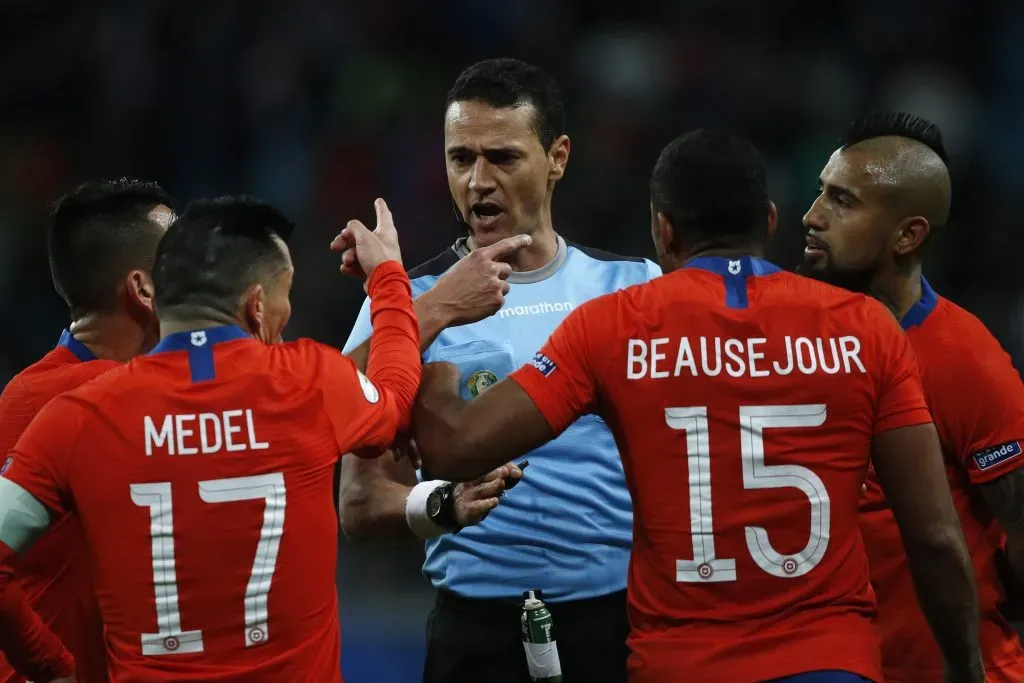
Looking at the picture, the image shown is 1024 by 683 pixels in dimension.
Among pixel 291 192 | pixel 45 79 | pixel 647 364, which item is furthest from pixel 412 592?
pixel 45 79

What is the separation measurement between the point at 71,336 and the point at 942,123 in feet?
24.8

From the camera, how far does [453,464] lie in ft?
→ 11.4

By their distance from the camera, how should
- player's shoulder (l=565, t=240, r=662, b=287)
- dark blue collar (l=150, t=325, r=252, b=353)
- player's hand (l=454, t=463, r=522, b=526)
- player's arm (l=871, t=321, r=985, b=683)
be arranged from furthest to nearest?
player's shoulder (l=565, t=240, r=662, b=287) < player's hand (l=454, t=463, r=522, b=526) < player's arm (l=871, t=321, r=985, b=683) < dark blue collar (l=150, t=325, r=252, b=353)

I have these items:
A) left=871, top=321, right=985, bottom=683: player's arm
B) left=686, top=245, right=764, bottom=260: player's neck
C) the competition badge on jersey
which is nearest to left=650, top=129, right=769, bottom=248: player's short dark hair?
left=686, top=245, right=764, bottom=260: player's neck

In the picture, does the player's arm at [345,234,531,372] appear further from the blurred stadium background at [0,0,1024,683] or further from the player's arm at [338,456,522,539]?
the blurred stadium background at [0,0,1024,683]

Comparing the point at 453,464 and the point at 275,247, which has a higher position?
the point at 275,247

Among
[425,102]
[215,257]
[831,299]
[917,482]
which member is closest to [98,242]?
[215,257]

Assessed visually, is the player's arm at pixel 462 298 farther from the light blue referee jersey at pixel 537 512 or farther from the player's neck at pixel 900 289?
the player's neck at pixel 900 289

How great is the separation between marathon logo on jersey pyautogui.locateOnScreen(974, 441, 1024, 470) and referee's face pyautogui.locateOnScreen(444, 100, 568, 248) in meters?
1.57

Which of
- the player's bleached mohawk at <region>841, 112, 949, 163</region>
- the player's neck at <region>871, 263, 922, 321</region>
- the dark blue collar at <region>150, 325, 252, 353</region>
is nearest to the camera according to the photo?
the dark blue collar at <region>150, 325, 252, 353</region>

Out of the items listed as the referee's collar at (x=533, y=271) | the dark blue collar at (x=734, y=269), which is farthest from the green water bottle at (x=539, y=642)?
the dark blue collar at (x=734, y=269)

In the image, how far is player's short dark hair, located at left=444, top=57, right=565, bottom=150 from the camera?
448 cm

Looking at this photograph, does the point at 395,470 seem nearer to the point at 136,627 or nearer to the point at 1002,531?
the point at 136,627

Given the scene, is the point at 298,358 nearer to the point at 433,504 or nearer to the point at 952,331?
the point at 433,504
